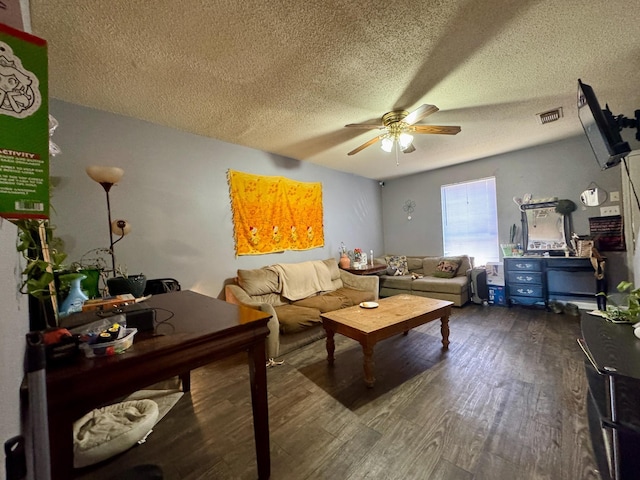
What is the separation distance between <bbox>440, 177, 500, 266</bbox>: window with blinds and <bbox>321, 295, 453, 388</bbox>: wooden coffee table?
7.96 ft

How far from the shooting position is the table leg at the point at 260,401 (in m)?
1.12

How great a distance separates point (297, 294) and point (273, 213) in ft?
3.91

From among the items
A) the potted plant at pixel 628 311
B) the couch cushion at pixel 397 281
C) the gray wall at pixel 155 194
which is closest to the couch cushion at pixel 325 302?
the gray wall at pixel 155 194

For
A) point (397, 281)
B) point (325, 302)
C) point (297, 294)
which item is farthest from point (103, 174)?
point (397, 281)

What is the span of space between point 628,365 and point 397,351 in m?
1.63

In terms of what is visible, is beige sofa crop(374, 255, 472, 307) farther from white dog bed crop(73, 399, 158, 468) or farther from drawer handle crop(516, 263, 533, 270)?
white dog bed crop(73, 399, 158, 468)

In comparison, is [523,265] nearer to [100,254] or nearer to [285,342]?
[285,342]

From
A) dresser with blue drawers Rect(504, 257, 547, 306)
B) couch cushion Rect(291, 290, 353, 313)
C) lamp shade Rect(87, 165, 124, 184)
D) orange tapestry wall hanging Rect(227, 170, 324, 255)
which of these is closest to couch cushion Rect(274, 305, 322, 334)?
couch cushion Rect(291, 290, 353, 313)

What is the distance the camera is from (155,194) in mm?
2594

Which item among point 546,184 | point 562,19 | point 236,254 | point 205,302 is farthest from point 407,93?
point 546,184

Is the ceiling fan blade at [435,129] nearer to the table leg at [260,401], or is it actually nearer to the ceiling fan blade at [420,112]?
the ceiling fan blade at [420,112]

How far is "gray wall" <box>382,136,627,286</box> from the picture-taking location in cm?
337

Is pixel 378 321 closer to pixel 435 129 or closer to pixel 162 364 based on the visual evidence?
pixel 162 364

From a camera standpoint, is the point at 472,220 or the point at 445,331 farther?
the point at 472,220
